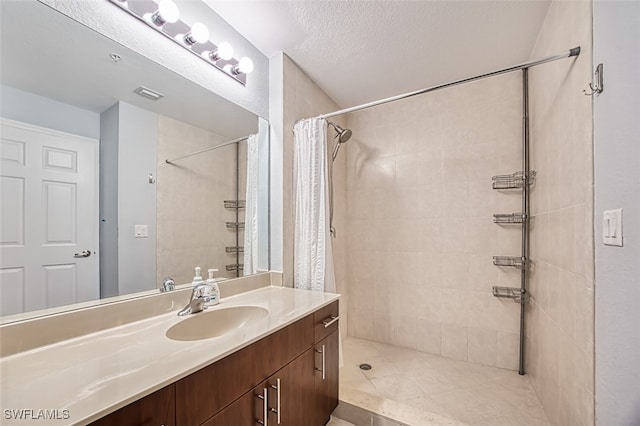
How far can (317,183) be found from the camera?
187 cm

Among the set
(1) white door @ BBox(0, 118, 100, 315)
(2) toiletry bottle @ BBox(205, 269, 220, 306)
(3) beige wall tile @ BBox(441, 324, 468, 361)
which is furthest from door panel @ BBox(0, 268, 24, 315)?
(3) beige wall tile @ BBox(441, 324, 468, 361)

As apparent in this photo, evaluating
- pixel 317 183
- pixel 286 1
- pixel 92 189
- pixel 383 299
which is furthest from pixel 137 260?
pixel 383 299

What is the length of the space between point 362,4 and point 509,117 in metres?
1.45

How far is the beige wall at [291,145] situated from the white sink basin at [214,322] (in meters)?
0.53

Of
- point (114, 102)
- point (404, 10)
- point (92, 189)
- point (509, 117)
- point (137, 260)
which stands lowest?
point (137, 260)

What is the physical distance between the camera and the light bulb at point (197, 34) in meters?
1.39

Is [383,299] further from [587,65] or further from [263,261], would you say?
[587,65]

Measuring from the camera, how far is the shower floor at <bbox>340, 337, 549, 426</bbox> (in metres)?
1.52

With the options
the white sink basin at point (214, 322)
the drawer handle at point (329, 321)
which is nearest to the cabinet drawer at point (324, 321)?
the drawer handle at point (329, 321)

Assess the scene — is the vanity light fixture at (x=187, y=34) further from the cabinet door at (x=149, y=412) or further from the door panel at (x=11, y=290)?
the cabinet door at (x=149, y=412)

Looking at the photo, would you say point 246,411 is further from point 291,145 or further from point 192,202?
point 291,145

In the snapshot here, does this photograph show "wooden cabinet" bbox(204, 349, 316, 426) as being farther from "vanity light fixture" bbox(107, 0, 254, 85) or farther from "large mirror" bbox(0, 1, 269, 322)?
"vanity light fixture" bbox(107, 0, 254, 85)

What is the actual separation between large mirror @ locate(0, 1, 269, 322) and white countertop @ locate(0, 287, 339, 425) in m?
0.19

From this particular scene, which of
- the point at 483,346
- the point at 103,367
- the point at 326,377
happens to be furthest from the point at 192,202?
the point at 483,346
